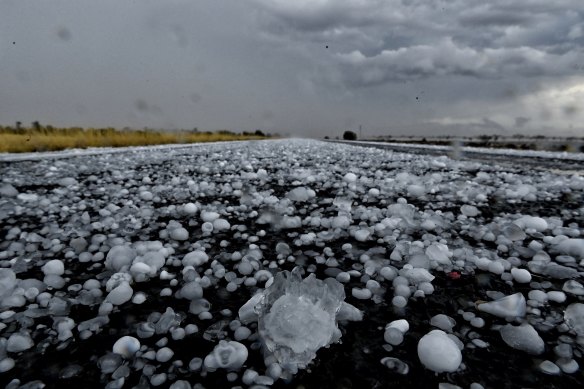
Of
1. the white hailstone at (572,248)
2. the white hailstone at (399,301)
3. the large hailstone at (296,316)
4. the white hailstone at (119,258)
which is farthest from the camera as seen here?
the white hailstone at (572,248)

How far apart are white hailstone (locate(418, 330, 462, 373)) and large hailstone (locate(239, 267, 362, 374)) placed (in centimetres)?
29

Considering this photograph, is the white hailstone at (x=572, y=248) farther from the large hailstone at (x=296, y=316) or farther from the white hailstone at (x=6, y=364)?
the white hailstone at (x=6, y=364)

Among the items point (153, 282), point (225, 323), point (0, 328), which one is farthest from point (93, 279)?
point (225, 323)

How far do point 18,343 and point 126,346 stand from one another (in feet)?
1.25

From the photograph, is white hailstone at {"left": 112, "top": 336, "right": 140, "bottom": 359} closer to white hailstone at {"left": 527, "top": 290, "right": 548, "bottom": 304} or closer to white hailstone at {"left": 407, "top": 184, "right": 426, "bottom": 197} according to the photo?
white hailstone at {"left": 527, "top": 290, "right": 548, "bottom": 304}

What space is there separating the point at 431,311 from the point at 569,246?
120cm

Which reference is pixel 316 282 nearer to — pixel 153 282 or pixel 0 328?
pixel 153 282

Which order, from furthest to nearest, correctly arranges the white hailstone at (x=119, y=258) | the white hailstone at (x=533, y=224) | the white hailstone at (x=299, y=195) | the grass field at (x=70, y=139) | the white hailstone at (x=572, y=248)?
the grass field at (x=70, y=139) < the white hailstone at (x=299, y=195) < the white hailstone at (x=533, y=224) < the white hailstone at (x=572, y=248) < the white hailstone at (x=119, y=258)

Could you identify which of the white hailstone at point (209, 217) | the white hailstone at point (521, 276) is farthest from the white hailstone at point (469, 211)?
the white hailstone at point (209, 217)

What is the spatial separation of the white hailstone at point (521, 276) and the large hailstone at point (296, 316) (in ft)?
2.91

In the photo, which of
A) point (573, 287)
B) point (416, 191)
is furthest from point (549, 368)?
point (416, 191)

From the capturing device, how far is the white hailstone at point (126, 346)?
121 centimetres

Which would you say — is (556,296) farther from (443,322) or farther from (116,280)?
(116,280)

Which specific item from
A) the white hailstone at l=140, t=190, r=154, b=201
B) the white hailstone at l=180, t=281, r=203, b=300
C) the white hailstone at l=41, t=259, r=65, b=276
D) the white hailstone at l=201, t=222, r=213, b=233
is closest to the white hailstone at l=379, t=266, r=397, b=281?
the white hailstone at l=180, t=281, r=203, b=300
